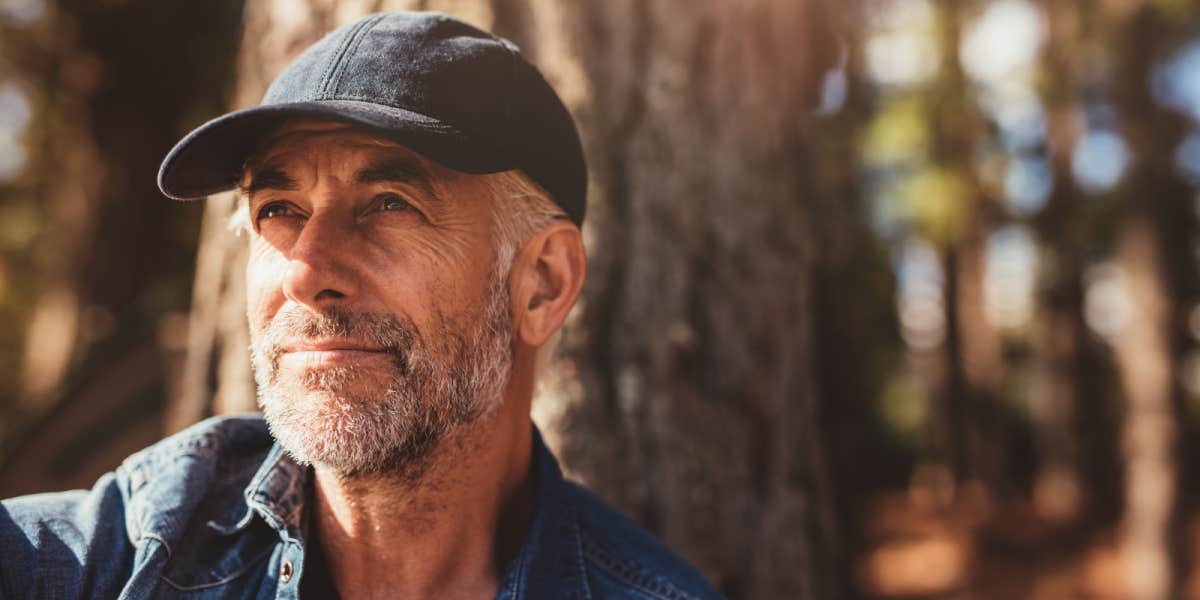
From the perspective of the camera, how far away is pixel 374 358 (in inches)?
79.4

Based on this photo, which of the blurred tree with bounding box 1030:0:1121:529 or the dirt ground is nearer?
the dirt ground

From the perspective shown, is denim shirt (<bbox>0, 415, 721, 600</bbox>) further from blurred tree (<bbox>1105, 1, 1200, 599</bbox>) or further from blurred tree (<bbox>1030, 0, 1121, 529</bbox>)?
blurred tree (<bbox>1030, 0, 1121, 529</bbox>)

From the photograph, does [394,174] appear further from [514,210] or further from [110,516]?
[110,516]

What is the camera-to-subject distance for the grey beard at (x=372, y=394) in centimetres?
202

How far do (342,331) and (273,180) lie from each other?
386 millimetres

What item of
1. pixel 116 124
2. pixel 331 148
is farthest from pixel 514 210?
pixel 116 124

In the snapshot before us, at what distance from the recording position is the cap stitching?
199cm

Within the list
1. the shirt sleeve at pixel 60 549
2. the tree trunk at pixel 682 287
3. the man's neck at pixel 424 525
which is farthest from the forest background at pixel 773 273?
the shirt sleeve at pixel 60 549

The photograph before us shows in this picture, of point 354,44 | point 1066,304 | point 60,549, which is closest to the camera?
point 60,549

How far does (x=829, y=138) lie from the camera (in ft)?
13.8

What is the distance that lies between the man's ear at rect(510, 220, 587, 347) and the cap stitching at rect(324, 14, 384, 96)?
60 centimetres

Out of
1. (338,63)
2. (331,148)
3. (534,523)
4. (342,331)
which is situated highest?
(338,63)

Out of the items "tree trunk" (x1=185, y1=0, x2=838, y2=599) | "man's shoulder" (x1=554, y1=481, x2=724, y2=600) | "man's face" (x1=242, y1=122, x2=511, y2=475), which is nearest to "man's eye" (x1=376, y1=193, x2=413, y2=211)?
"man's face" (x1=242, y1=122, x2=511, y2=475)

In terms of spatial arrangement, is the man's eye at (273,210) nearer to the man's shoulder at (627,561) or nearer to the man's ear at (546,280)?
the man's ear at (546,280)
